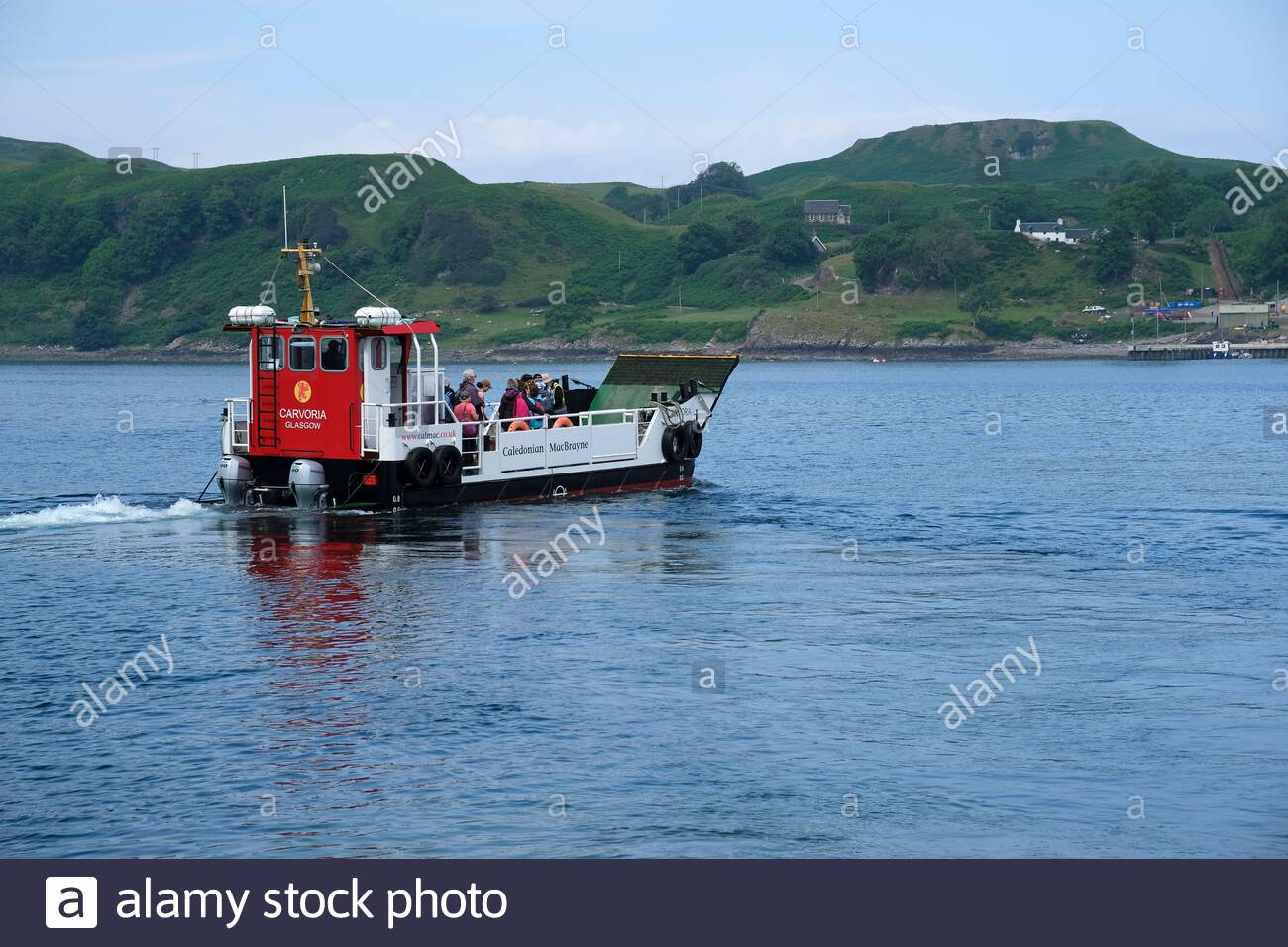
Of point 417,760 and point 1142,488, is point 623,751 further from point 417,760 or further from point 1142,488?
point 1142,488

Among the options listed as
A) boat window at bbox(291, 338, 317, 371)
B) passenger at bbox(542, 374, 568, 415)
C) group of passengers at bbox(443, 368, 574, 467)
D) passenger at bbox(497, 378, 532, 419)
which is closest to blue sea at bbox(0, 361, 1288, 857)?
group of passengers at bbox(443, 368, 574, 467)

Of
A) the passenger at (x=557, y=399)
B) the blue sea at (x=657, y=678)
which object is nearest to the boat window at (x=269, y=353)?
the blue sea at (x=657, y=678)

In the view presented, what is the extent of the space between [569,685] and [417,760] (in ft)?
11.8

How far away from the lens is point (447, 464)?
3531 centimetres

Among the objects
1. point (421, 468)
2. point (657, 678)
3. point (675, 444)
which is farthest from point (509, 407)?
point (657, 678)

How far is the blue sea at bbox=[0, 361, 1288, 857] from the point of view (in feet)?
47.8

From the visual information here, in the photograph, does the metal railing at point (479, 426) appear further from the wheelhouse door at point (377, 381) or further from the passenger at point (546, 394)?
the passenger at point (546, 394)

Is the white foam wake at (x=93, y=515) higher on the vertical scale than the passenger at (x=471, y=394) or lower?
lower

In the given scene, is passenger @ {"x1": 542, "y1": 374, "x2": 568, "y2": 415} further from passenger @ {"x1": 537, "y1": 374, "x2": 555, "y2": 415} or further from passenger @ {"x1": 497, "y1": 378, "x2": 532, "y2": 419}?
passenger @ {"x1": 497, "y1": 378, "x2": 532, "y2": 419}

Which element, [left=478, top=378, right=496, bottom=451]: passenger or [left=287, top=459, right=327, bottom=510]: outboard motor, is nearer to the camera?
[left=287, top=459, right=327, bottom=510]: outboard motor

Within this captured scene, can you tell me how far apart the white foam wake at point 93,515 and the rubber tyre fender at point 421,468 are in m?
5.24

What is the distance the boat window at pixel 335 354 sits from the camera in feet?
112

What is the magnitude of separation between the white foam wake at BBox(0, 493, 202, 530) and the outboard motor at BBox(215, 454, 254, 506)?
98 centimetres

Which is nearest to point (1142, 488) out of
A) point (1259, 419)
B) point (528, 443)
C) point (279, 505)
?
point (528, 443)
